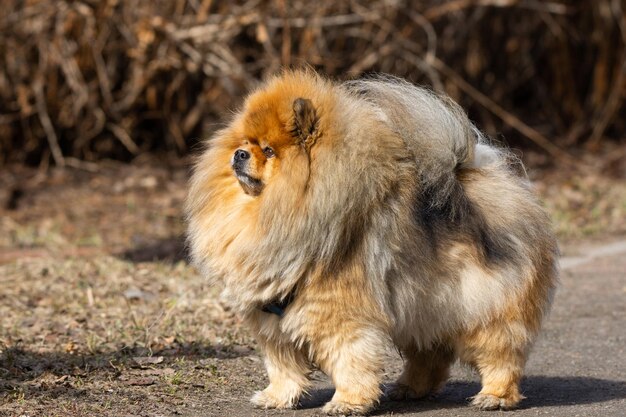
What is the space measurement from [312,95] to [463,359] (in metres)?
1.46

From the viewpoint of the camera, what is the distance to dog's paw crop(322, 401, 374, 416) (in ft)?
15.3

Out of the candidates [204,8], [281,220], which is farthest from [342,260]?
[204,8]

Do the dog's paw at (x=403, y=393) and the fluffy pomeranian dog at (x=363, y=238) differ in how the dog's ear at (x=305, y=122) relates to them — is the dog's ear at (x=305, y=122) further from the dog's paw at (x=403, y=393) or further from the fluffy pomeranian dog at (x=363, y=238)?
the dog's paw at (x=403, y=393)

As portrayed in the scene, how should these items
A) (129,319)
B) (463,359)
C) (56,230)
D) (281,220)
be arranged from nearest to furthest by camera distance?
(281,220) < (463,359) < (129,319) < (56,230)

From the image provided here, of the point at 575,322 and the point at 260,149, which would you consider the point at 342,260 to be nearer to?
the point at 260,149

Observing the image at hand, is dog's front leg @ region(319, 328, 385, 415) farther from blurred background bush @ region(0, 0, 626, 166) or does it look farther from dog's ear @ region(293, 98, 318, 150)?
blurred background bush @ region(0, 0, 626, 166)

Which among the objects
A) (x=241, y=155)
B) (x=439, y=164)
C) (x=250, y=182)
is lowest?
(x=250, y=182)

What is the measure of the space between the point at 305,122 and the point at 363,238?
0.59m

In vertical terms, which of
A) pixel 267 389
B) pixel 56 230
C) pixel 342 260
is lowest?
pixel 56 230

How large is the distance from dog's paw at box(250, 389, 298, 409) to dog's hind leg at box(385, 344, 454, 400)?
0.62 meters

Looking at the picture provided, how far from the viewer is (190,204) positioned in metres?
5.01

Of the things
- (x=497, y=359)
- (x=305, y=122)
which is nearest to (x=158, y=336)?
(x=305, y=122)

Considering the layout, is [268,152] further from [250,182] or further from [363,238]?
[363,238]

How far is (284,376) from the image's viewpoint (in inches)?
193
